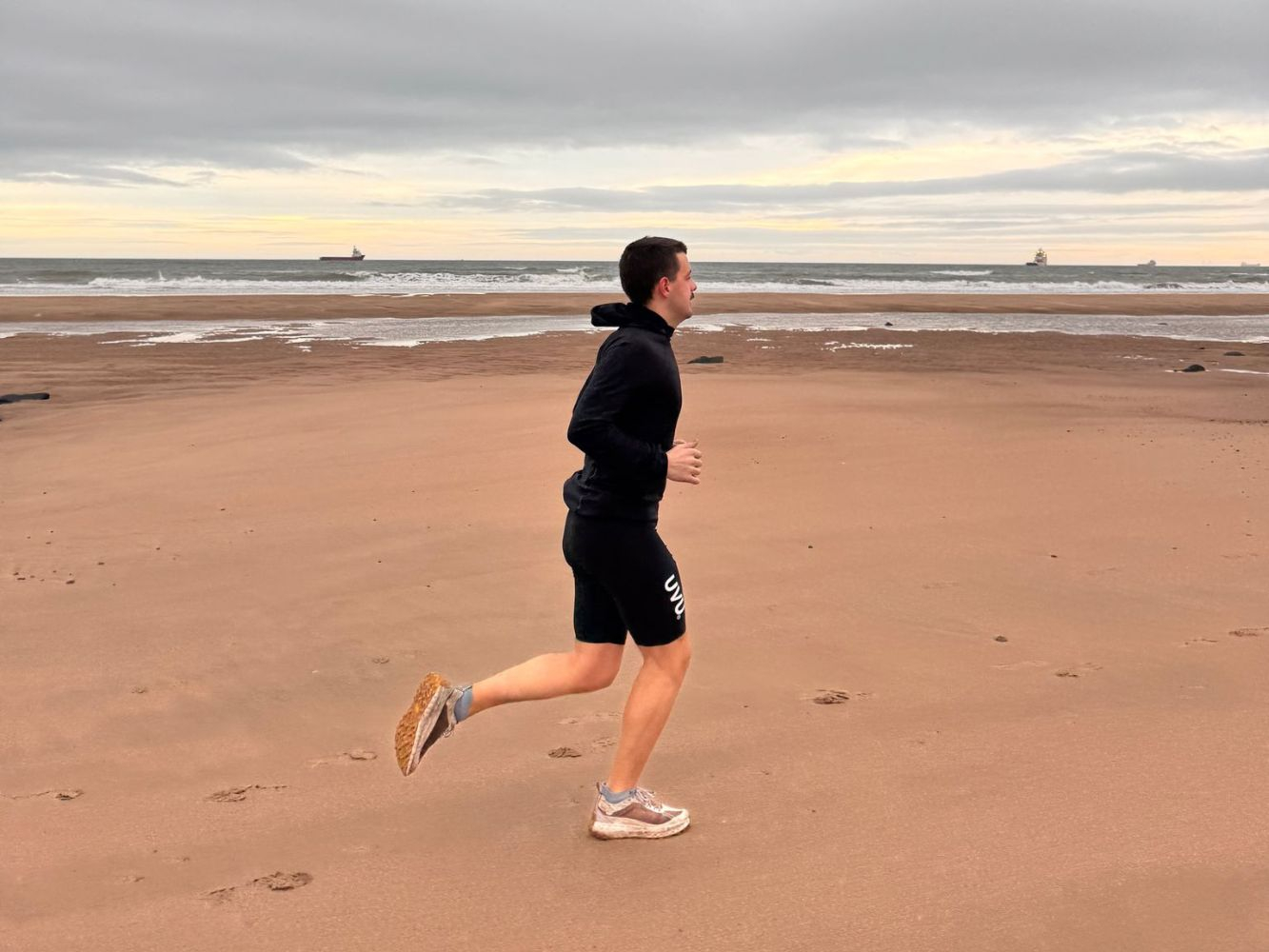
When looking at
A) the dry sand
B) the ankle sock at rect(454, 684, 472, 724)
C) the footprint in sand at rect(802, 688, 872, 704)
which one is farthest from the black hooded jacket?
the footprint in sand at rect(802, 688, 872, 704)

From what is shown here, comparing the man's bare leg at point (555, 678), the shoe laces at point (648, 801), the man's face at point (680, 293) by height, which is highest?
the man's face at point (680, 293)

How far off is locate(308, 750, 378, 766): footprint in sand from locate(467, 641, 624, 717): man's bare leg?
0.71 meters

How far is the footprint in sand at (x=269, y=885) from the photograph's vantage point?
3.15 metres

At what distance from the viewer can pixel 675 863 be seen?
3.32 metres

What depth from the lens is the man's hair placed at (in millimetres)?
3314

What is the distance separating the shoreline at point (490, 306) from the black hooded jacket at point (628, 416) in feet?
107

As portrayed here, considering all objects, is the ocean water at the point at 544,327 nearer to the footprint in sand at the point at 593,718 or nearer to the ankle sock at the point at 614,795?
the footprint in sand at the point at 593,718

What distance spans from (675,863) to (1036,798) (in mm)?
1266

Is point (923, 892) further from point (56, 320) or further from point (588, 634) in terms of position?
point (56, 320)

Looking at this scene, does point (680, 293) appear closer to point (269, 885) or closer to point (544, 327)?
point (269, 885)

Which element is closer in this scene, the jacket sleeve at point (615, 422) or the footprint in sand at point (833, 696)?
the jacket sleeve at point (615, 422)

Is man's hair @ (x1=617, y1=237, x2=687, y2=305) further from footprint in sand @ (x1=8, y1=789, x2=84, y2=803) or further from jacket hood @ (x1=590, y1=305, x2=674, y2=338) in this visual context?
footprint in sand @ (x1=8, y1=789, x2=84, y2=803)

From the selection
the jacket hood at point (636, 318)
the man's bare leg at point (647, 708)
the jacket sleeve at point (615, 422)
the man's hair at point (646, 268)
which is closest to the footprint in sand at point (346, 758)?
the man's bare leg at point (647, 708)

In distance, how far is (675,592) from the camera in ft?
11.2
